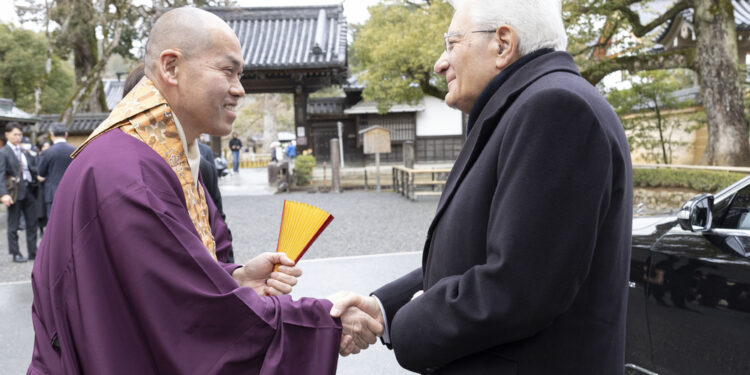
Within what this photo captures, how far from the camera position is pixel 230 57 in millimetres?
1917

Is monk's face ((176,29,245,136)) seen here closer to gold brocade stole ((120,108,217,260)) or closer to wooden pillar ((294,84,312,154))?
gold brocade stole ((120,108,217,260))

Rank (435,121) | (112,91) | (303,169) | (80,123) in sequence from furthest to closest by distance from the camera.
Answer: (112,91), (435,121), (303,169), (80,123)

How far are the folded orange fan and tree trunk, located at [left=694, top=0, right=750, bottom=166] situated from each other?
445 inches

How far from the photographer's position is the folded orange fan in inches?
87.0

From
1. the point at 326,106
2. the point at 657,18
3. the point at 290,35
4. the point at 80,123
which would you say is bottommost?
the point at 80,123

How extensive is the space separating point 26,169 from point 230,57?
28.9ft

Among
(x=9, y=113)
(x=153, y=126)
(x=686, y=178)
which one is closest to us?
(x=153, y=126)

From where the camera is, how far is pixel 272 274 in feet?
7.47

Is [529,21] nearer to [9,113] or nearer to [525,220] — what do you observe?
[525,220]

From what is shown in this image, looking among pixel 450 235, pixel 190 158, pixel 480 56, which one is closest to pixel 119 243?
pixel 190 158

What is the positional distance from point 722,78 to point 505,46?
38.0 ft

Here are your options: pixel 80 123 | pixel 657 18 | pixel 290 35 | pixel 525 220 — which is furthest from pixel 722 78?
pixel 80 123

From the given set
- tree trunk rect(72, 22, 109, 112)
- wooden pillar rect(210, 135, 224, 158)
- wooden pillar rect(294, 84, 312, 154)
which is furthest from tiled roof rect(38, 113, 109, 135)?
wooden pillar rect(294, 84, 312, 154)

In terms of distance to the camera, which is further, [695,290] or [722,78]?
[722,78]
